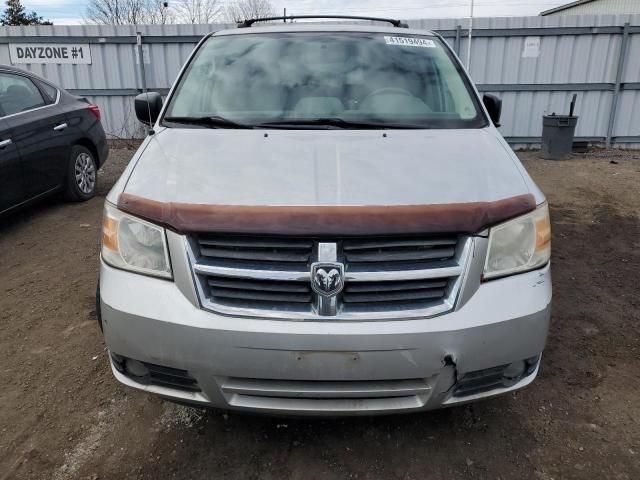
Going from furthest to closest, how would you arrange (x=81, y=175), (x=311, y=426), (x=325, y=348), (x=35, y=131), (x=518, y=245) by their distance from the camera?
1. (x=81, y=175)
2. (x=35, y=131)
3. (x=311, y=426)
4. (x=518, y=245)
5. (x=325, y=348)

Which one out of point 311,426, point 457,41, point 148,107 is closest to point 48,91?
point 148,107

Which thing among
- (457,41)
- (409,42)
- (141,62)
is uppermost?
(457,41)

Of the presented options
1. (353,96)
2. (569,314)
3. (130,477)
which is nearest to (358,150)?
(353,96)

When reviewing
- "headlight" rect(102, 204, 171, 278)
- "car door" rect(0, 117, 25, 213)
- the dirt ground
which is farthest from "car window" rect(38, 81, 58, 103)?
"headlight" rect(102, 204, 171, 278)

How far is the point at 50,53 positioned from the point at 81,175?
5.72 m

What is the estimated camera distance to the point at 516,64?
32.7 ft

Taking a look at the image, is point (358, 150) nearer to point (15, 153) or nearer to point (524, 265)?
point (524, 265)

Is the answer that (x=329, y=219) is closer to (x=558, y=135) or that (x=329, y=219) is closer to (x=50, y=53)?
(x=558, y=135)

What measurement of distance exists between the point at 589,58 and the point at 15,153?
32.7 ft

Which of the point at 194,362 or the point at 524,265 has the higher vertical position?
the point at 524,265

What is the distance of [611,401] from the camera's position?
257 centimetres

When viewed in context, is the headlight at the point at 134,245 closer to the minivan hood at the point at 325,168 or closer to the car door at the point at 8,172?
the minivan hood at the point at 325,168

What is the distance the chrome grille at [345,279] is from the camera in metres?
1.81

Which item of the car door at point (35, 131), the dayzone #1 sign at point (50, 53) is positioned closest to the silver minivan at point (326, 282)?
the car door at point (35, 131)
